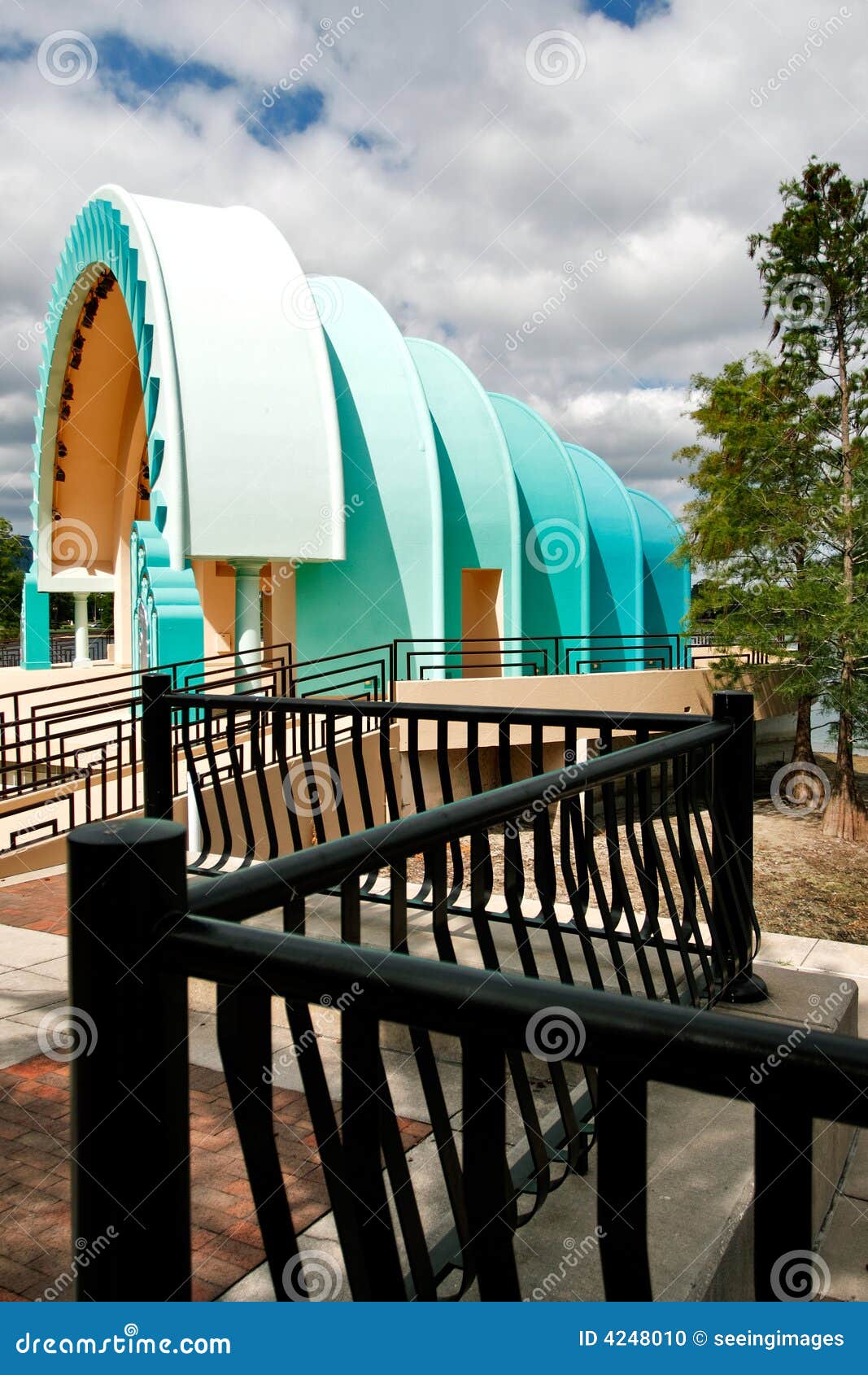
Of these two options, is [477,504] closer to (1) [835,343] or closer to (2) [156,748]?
(1) [835,343]

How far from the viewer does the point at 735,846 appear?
402cm

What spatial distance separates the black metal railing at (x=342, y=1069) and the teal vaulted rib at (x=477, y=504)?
19952mm

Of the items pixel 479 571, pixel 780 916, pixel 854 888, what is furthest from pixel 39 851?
pixel 479 571

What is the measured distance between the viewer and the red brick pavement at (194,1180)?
8.59 feet

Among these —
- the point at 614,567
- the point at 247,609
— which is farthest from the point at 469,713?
the point at 614,567

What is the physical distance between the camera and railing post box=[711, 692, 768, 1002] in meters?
3.89

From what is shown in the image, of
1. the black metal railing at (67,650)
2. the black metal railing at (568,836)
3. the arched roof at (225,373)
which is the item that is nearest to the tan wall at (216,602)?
the arched roof at (225,373)

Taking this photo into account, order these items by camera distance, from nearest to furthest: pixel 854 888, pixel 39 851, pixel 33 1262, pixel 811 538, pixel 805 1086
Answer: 1. pixel 805 1086
2. pixel 33 1262
3. pixel 39 851
4. pixel 854 888
5. pixel 811 538

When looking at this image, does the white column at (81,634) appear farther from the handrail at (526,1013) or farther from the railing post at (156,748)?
the handrail at (526,1013)

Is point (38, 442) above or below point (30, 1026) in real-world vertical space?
above

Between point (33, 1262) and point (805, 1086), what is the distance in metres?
2.41

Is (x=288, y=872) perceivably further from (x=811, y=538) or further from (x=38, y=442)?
(x=38, y=442)

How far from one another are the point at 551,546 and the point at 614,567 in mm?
3398

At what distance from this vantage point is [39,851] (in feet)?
29.9
